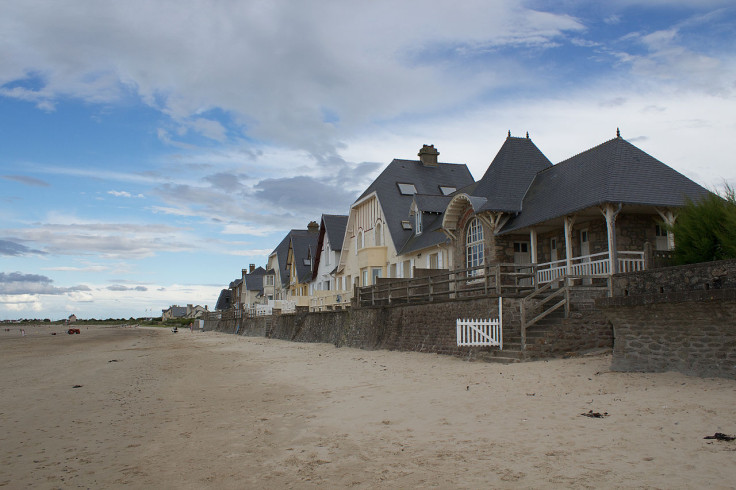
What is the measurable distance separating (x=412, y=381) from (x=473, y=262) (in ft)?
35.3

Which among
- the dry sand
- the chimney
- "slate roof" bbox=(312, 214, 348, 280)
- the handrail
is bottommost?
the dry sand

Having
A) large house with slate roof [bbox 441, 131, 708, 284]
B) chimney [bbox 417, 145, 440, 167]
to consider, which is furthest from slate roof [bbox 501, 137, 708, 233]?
chimney [bbox 417, 145, 440, 167]

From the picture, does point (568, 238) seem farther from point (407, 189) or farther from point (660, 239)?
point (407, 189)

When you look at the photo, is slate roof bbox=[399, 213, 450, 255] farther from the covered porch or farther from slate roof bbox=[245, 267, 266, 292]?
slate roof bbox=[245, 267, 266, 292]

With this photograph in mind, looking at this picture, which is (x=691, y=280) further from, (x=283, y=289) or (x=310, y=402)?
(x=283, y=289)

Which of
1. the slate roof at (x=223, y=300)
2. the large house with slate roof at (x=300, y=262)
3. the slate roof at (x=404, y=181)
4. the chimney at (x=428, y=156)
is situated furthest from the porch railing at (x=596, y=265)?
the slate roof at (x=223, y=300)

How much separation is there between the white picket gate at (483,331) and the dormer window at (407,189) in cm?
1857

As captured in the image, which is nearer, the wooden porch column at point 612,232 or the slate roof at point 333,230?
the wooden porch column at point 612,232

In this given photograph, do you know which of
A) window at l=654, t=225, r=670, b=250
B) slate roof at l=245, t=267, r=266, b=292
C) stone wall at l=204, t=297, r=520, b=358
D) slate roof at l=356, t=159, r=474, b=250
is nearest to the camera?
stone wall at l=204, t=297, r=520, b=358

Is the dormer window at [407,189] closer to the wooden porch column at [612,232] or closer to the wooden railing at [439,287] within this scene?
the wooden railing at [439,287]

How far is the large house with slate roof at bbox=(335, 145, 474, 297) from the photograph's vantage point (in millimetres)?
28031

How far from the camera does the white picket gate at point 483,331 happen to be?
14.5 m

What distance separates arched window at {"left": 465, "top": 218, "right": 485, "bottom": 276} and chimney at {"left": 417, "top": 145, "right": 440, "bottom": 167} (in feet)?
45.3

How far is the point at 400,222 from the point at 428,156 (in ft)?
21.4
